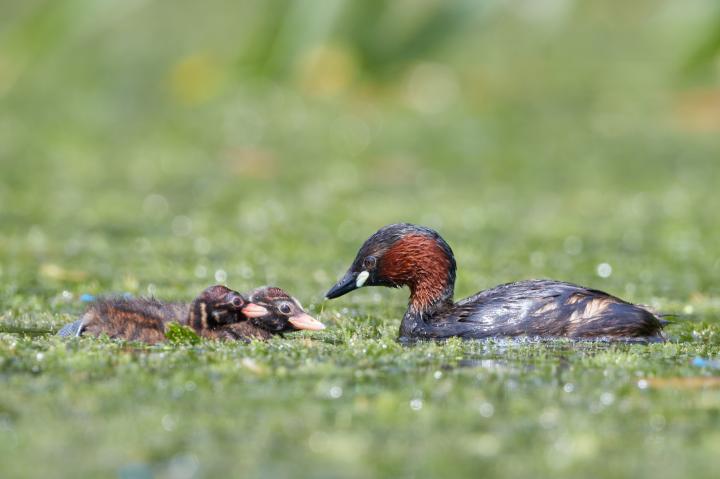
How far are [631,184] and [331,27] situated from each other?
1204 centimetres

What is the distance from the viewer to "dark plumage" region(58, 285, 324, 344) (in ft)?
22.6

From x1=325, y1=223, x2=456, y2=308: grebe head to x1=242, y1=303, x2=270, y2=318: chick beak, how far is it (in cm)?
68

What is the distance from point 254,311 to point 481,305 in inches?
49.3

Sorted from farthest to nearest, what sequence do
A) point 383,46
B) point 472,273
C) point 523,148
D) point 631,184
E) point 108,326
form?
point 523,148, point 631,184, point 472,273, point 108,326, point 383,46

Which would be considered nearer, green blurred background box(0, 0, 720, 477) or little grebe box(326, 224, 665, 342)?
green blurred background box(0, 0, 720, 477)

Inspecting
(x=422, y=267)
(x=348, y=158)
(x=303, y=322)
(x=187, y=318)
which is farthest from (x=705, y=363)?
(x=348, y=158)

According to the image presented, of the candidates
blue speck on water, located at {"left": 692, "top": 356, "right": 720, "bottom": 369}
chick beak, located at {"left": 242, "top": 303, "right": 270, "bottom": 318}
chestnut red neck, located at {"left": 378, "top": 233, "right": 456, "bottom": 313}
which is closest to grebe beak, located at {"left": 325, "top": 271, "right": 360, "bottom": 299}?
chestnut red neck, located at {"left": 378, "top": 233, "right": 456, "bottom": 313}

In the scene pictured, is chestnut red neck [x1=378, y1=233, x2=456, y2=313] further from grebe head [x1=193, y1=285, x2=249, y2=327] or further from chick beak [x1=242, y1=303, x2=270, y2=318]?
grebe head [x1=193, y1=285, x2=249, y2=327]

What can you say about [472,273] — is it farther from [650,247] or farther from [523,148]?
[523,148]

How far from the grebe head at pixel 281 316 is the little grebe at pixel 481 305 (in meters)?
0.57

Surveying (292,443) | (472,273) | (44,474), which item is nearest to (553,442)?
(292,443)

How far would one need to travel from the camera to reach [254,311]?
7219mm

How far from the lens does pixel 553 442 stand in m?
4.62

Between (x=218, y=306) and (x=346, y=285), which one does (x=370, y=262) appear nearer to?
(x=346, y=285)
